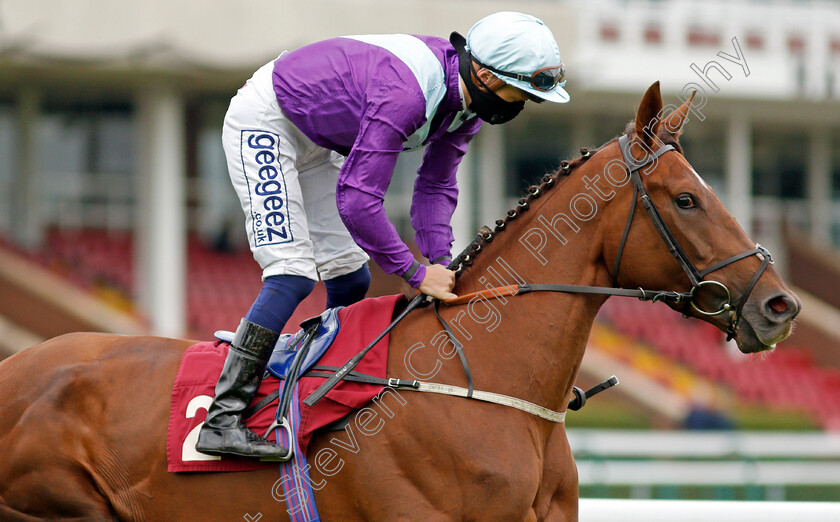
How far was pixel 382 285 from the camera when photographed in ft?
49.0

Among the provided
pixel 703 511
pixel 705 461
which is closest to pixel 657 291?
pixel 703 511

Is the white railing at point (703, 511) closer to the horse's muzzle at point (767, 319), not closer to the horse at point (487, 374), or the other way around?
the horse at point (487, 374)

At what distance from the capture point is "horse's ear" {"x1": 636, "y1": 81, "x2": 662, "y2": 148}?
9.39 ft

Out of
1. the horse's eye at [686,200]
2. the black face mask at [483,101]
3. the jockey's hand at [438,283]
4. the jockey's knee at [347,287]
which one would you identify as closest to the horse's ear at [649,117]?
the horse's eye at [686,200]

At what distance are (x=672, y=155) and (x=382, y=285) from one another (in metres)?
12.1

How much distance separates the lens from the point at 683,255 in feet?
9.29

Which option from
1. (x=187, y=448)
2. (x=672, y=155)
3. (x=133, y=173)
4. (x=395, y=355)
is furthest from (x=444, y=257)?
(x=133, y=173)

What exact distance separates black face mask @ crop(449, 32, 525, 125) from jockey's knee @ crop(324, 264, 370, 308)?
748 mm

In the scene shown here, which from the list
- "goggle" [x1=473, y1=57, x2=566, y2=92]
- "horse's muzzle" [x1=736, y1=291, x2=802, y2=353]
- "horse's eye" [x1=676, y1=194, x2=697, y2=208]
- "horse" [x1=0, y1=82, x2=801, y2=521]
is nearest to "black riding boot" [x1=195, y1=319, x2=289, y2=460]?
"horse" [x1=0, y1=82, x2=801, y2=521]

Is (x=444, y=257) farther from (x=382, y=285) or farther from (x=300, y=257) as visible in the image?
(x=382, y=285)

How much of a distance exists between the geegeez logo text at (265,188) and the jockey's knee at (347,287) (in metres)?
0.43

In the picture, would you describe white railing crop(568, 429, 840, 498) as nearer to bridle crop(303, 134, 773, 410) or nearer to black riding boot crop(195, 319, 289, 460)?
bridle crop(303, 134, 773, 410)

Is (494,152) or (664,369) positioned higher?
(494,152)

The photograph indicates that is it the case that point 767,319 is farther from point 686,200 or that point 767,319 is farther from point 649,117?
point 649,117
